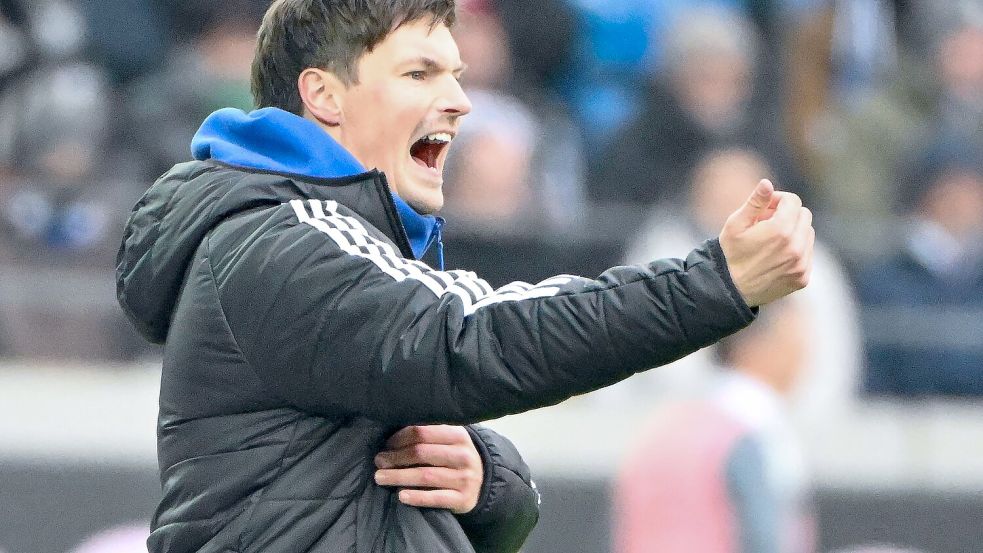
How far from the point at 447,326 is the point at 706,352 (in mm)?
4128

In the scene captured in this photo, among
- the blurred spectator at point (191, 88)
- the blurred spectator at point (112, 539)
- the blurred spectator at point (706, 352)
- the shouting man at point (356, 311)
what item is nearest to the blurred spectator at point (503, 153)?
the blurred spectator at point (706, 352)

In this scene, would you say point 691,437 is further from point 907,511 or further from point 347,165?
point 347,165

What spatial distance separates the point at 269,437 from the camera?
246cm

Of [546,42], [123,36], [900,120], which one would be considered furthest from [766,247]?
[900,120]

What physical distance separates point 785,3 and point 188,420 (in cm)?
670

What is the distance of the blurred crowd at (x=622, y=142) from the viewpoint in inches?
238

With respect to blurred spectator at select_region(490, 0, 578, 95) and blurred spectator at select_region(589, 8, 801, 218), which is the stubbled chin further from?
blurred spectator at select_region(490, 0, 578, 95)

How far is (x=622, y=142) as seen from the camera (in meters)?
7.16

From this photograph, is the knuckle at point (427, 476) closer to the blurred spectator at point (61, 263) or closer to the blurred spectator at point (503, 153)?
the blurred spectator at point (503, 153)

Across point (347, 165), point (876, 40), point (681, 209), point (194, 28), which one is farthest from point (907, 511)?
point (347, 165)

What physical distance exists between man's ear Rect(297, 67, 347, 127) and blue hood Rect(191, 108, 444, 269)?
2.0 inches

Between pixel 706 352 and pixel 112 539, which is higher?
pixel 706 352

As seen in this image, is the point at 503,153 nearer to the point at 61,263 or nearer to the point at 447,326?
the point at 61,263

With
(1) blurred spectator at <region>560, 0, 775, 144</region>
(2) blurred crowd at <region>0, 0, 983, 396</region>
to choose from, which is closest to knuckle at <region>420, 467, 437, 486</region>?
(2) blurred crowd at <region>0, 0, 983, 396</region>
